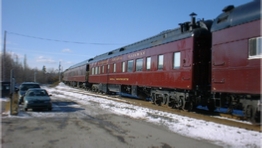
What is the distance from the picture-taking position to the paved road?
21.2ft

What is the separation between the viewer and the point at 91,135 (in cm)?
746

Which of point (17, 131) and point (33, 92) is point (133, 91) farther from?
point (17, 131)

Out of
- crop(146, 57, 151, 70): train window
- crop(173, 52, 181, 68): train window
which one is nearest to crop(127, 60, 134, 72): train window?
crop(146, 57, 151, 70): train window

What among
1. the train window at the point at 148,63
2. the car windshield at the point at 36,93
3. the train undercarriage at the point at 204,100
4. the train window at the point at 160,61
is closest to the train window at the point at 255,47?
the train undercarriage at the point at 204,100

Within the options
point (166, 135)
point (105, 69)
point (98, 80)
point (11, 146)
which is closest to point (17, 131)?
point (11, 146)

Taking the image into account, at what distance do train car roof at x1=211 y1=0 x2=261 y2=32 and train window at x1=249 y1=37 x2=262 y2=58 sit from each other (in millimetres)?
736

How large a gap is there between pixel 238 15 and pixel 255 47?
1.57 meters

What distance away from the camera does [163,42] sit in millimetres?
13945

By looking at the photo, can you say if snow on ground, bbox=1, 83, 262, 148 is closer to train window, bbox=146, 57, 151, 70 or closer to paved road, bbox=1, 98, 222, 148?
paved road, bbox=1, 98, 222, 148

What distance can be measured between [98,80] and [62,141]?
21.4m

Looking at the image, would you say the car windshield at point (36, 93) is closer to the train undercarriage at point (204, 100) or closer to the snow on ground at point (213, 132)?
the train undercarriage at point (204, 100)

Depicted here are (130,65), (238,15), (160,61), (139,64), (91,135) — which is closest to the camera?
(91,135)

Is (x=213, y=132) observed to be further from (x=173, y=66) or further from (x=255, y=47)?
(x=173, y=66)

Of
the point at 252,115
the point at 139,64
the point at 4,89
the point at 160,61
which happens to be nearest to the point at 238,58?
the point at 252,115
